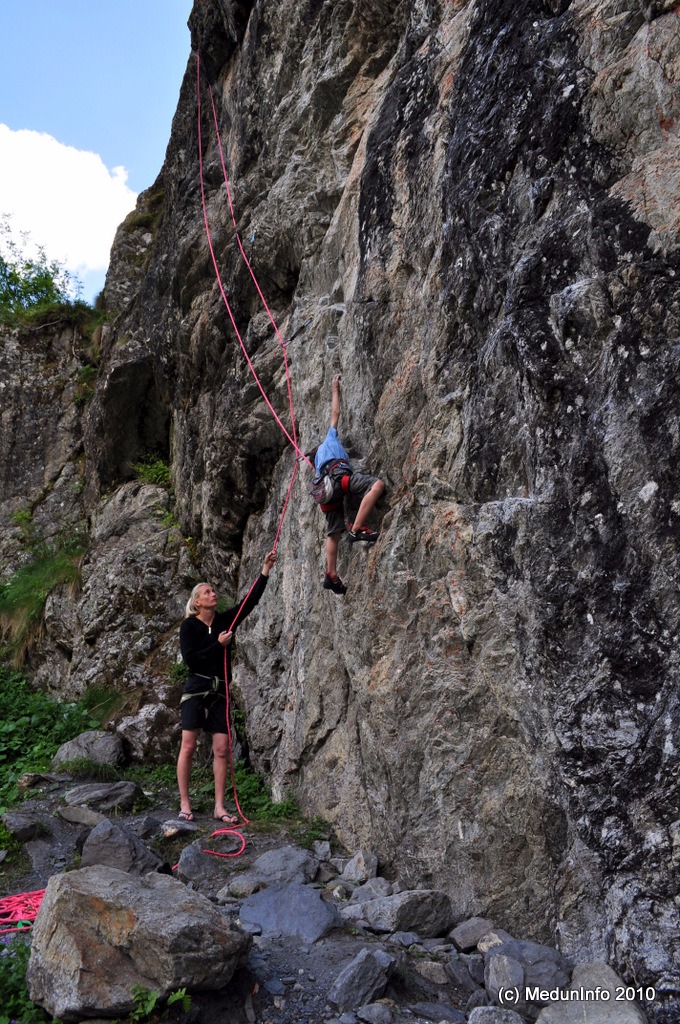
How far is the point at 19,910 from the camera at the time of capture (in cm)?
481

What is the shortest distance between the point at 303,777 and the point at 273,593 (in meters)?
2.03

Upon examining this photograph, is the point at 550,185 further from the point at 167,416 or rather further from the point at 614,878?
the point at 167,416

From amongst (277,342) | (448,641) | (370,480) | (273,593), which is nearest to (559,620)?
(448,641)

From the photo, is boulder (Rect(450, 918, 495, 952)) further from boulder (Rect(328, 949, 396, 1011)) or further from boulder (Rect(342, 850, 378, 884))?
boulder (Rect(342, 850, 378, 884))

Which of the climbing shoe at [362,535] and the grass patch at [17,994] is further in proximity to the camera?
the climbing shoe at [362,535]

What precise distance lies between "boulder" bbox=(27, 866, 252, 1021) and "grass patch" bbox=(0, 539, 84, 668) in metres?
9.22

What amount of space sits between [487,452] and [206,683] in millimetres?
3710

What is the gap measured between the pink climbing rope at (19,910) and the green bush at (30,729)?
2628mm

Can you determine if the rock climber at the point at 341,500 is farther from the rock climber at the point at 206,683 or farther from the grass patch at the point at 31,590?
the grass patch at the point at 31,590

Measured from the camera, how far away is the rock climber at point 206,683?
6824 millimetres

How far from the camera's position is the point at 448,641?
504cm

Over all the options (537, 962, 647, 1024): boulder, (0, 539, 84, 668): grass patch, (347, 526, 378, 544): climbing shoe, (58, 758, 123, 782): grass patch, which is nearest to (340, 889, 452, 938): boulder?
(537, 962, 647, 1024): boulder

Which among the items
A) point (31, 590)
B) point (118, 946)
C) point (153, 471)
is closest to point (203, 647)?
point (118, 946)

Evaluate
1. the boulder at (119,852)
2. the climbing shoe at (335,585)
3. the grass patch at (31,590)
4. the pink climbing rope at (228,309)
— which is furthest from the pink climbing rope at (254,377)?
the grass patch at (31,590)
